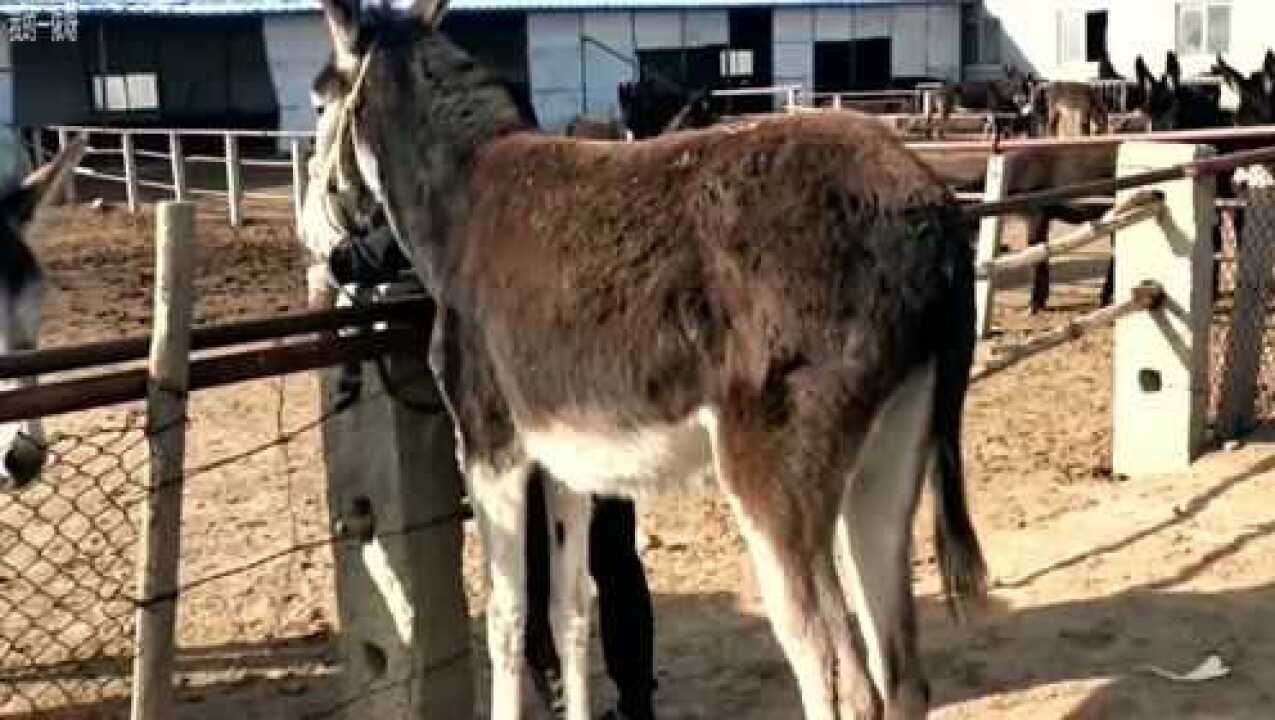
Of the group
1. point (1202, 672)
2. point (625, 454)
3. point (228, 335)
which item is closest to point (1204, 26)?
point (1202, 672)

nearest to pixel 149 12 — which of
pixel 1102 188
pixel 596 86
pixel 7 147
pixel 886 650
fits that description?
pixel 596 86

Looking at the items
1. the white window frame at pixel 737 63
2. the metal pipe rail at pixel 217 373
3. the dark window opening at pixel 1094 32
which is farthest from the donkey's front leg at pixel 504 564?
the dark window opening at pixel 1094 32

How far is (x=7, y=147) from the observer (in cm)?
668

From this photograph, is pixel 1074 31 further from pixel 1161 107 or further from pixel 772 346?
pixel 772 346

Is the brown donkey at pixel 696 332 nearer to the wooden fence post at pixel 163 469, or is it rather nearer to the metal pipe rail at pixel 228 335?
the metal pipe rail at pixel 228 335

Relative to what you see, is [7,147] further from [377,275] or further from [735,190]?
[735,190]

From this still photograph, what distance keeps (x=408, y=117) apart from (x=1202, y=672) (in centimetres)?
275

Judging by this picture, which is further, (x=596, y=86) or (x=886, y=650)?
(x=596, y=86)

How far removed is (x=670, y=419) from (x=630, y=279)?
1.05 feet

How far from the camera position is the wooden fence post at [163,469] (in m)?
3.31

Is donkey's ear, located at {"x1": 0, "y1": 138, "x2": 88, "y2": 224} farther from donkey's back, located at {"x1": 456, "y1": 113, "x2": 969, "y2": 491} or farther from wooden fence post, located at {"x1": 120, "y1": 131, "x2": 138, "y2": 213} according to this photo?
wooden fence post, located at {"x1": 120, "y1": 131, "x2": 138, "y2": 213}

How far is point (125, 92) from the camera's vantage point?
3186 centimetres

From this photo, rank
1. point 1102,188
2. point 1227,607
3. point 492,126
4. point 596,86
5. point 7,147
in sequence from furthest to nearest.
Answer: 1. point 596,86
2. point 7,147
3. point 1102,188
4. point 1227,607
5. point 492,126

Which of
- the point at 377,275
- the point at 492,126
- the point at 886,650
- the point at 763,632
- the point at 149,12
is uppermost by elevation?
the point at 149,12
